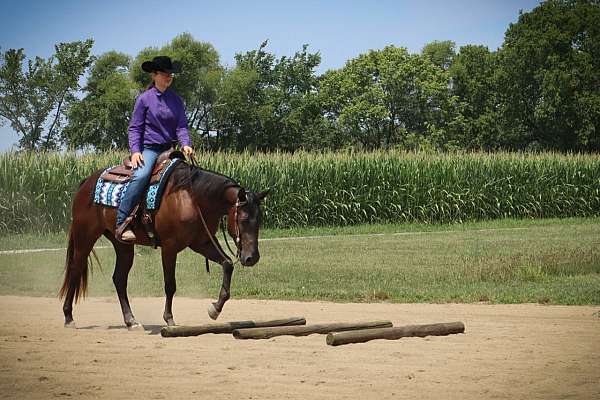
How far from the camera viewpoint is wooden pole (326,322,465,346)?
986 centimetres

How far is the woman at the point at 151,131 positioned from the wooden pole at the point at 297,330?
6.67ft

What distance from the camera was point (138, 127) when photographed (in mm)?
11594

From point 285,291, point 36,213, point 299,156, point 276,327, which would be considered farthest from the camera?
point 299,156

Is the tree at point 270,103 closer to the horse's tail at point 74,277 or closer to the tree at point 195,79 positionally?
the tree at point 195,79

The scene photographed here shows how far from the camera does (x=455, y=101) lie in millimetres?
75500

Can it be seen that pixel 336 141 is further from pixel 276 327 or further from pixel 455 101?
pixel 276 327

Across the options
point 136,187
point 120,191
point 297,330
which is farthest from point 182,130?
point 297,330

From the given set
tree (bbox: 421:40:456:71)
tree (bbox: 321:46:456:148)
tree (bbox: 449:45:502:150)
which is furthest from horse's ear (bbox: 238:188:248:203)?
tree (bbox: 421:40:456:71)

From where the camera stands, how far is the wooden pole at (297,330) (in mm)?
10312

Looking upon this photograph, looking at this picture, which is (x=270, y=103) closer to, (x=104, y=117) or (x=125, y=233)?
(x=104, y=117)

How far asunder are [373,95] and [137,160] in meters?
64.8

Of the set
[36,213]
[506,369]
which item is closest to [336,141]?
[36,213]

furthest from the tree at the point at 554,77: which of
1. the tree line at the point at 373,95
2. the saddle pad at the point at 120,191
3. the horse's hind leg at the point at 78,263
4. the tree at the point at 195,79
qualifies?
the saddle pad at the point at 120,191

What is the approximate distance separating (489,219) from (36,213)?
16706 millimetres
